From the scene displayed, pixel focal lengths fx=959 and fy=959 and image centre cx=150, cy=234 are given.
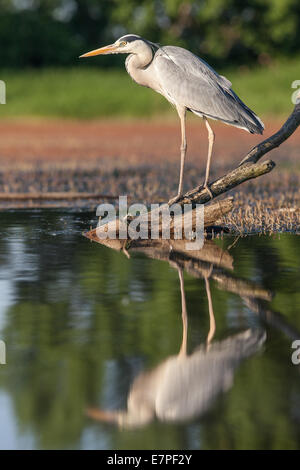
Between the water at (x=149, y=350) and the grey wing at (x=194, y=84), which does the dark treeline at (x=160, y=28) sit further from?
the water at (x=149, y=350)

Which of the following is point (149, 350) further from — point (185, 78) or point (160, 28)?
point (160, 28)

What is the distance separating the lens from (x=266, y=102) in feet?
131

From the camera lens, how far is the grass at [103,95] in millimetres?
40625

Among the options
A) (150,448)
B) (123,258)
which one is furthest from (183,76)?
(150,448)

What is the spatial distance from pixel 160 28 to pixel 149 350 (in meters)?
55.4

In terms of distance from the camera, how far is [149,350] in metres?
5.49

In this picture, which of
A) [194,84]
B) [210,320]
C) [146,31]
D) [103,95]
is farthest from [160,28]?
[210,320]

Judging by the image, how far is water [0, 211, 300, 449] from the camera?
425 cm

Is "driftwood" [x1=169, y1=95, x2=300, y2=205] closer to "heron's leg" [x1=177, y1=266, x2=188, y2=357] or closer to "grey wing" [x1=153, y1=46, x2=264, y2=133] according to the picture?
"grey wing" [x1=153, y1=46, x2=264, y2=133]

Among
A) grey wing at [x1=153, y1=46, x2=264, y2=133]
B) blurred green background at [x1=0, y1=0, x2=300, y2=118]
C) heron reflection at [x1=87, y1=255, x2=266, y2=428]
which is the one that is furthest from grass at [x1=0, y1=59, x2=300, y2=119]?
heron reflection at [x1=87, y1=255, x2=266, y2=428]

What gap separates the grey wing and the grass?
28462 millimetres

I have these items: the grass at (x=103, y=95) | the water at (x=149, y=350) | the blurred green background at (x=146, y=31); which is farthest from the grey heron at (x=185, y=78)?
the blurred green background at (x=146, y=31)
